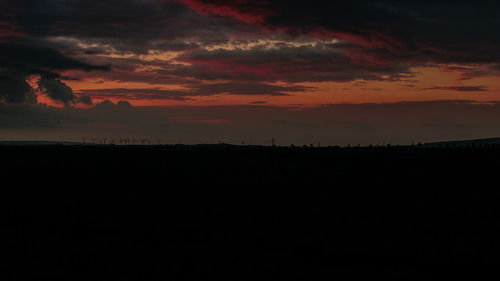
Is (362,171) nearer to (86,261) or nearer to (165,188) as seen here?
(165,188)

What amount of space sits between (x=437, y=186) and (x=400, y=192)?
5433 mm

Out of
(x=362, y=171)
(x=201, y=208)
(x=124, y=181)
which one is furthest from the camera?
(x=362, y=171)

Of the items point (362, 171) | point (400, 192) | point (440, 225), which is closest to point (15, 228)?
point (440, 225)

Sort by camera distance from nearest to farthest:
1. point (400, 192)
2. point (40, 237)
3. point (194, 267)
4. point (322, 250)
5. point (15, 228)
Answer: point (194, 267)
point (322, 250)
point (40, 237)
point (15, 228)
point (400, 192)

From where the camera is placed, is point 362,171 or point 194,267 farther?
point 362,171

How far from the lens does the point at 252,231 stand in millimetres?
23391

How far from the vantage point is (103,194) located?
3700 centimetres

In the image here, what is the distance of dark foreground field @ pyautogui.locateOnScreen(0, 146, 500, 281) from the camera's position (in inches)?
703

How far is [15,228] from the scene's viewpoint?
2486cm

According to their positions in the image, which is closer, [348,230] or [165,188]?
[348,230]

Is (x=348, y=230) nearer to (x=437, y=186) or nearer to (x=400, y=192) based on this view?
(x=400, y=192)

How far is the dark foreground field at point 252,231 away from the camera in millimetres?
17844

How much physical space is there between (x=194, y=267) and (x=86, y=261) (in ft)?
14.5

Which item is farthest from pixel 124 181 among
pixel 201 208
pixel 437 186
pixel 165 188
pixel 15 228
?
pixel 437 186
